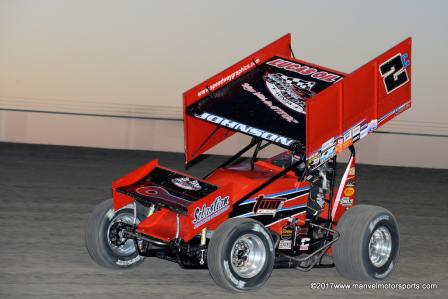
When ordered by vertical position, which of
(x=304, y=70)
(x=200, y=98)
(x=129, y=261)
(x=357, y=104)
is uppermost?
(x=304, y=70)

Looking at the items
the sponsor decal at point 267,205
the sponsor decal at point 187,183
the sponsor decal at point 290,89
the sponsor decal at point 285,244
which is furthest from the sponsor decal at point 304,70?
the sponsor decal at point 187,183

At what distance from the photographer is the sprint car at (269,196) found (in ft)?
29.6

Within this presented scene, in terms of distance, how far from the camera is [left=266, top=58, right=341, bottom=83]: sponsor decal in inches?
405

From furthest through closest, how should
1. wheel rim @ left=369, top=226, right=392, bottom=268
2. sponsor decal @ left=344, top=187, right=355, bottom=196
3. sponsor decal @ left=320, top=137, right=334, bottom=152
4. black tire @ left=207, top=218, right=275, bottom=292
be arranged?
sponsor decal @ left=344, top=187, right=355, bottom=196 < wheel rim @ left=369, top=226, right=392, bottom=268 < sponsor decal @ left=320, top=137, right=334, bottom=152 < black tire @ left=207, top=218, right=275, bottom=292

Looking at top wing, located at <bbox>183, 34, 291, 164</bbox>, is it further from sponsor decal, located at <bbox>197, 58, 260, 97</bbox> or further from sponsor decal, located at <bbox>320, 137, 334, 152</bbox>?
sponsor decal, located at <bbox>320, 137, 334, 152</bbox>

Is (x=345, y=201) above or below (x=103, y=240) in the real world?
above

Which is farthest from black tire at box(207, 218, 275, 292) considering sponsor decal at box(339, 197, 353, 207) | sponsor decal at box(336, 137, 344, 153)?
sponsor decal at box(339, 197, 353, 207)

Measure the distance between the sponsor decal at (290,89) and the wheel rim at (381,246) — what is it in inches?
53.3

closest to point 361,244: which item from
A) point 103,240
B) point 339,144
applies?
point 339,144

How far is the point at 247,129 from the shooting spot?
31.1 ft

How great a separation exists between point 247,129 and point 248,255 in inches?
46.1

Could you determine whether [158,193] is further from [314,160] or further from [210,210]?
[314,160]

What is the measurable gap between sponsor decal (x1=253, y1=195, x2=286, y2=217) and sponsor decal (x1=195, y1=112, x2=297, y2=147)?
532 millimetres

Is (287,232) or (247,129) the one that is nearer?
(247,129)
